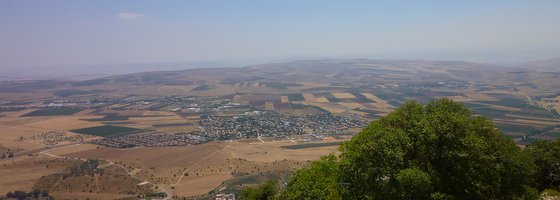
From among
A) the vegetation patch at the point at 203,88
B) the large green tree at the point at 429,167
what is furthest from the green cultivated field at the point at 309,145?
the vegetation patch at the point at 203,88

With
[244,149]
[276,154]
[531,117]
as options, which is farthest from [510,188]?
[531,117]

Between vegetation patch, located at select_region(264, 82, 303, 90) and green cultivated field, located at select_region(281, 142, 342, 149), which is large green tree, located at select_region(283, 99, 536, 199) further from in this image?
vegetation patch, located at select_region(264, 82, 303, 90)

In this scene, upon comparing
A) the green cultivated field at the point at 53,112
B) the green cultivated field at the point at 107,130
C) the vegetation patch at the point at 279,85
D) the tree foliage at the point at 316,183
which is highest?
the tree foliage at the point at 316,183

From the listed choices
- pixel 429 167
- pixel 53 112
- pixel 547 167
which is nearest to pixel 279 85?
pixel 53 112

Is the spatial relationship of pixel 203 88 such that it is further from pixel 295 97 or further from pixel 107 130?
pixel 107 130

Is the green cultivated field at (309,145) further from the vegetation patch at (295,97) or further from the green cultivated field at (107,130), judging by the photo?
the vegetation patch at (295,97)

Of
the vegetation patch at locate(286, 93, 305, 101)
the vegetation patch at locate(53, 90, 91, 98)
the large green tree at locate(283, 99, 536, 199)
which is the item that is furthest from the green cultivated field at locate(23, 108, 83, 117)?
the large green tree at locate(283, 99, 536, 199)
